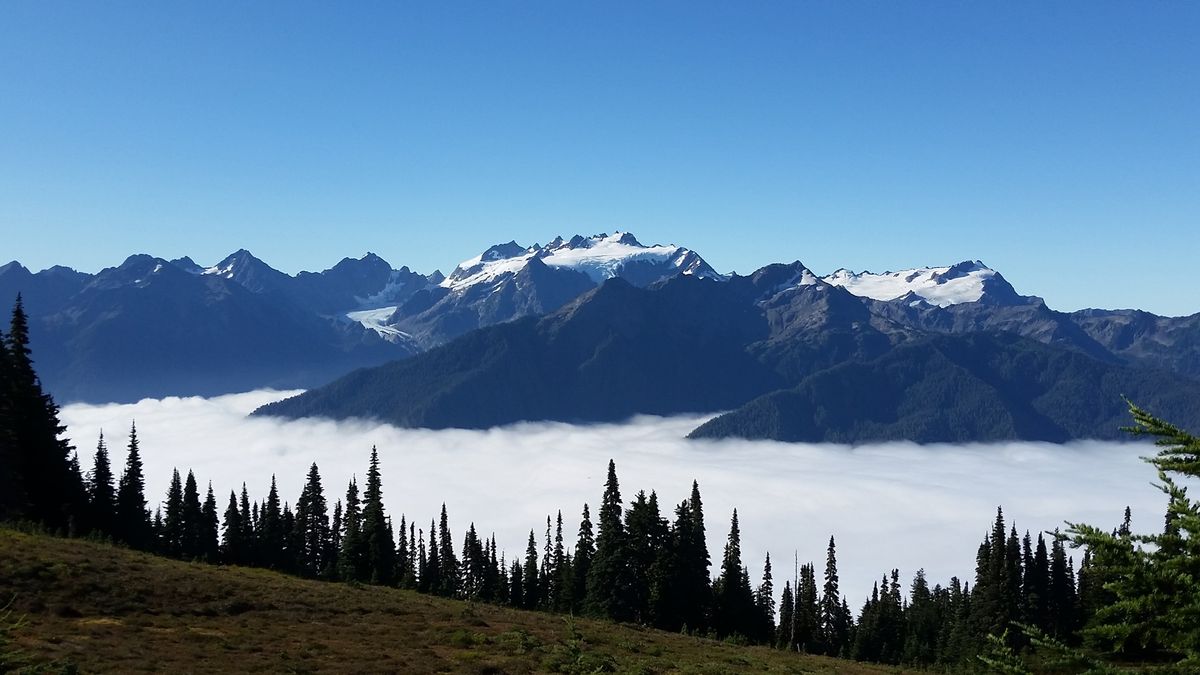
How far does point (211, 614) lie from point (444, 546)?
11944cm

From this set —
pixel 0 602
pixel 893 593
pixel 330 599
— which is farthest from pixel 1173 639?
pixel 893 593

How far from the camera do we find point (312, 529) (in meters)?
132

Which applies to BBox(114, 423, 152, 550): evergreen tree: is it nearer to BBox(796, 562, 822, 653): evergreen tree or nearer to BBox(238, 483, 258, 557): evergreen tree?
BBox(238, 483, 258, 557): evergreen tree

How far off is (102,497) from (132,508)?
1082cm

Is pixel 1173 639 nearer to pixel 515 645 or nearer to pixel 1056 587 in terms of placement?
pixel 515 645

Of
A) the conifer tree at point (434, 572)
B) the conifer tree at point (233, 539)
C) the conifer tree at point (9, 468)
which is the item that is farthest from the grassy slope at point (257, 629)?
the conifer tree at point (434, 572)

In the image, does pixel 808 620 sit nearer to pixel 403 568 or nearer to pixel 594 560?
pixel 594 560

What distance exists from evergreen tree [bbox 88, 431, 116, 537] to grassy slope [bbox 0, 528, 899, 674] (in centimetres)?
3876

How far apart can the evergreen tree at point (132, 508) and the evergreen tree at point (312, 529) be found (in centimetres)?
2171

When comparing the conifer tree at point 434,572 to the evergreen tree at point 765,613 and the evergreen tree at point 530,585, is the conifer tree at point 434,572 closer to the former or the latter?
the evergreen tree at point 530,585

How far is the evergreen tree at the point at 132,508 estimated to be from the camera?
9545 centimetres

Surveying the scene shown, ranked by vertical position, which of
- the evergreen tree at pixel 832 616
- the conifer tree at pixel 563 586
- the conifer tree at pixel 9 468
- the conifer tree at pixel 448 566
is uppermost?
the conifer tree at pixel 9 468

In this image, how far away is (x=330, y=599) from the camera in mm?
54969

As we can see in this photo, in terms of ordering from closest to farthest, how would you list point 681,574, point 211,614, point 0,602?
point 0,602 → point 211,614 → point 681,574
